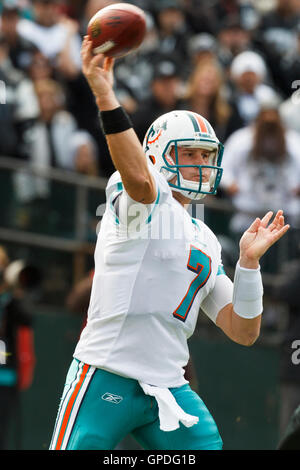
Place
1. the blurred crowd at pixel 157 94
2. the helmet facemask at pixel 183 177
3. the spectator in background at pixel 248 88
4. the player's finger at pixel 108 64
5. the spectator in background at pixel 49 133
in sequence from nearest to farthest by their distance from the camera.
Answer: the player's finger at pixel 108 64 → the helmet facemask at pixel 183 177 → the spectator in background at pixel 49 133 → the blurred crowd at pixel 157 94 → the spectator in background at pixel 248 88

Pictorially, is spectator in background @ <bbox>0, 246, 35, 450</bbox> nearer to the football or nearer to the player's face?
the player's face

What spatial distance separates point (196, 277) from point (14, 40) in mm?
6666

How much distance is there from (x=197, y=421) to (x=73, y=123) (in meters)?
5.83

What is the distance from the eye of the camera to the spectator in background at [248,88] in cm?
1101

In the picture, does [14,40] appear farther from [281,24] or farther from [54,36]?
[281,24]

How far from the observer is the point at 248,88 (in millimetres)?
11148

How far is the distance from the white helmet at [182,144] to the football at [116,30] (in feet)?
1.62

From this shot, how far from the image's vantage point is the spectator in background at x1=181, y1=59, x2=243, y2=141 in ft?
33.4

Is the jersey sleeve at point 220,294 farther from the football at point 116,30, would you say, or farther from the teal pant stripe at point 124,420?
the football at point 116,30

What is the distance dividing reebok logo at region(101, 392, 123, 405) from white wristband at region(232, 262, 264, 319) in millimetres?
747

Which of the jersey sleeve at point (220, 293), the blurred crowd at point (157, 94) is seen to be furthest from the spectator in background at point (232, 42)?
the jersey sleeve at point (220, 293)

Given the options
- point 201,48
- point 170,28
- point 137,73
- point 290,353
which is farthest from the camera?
point 170,28

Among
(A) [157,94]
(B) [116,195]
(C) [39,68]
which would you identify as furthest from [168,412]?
(C) [39,68]
